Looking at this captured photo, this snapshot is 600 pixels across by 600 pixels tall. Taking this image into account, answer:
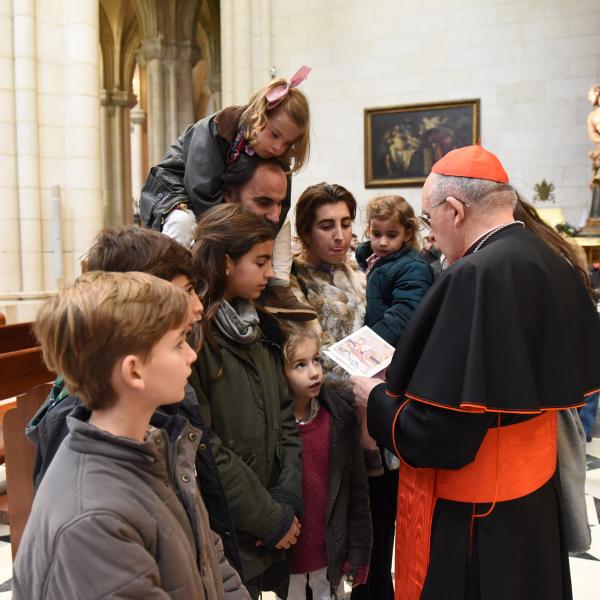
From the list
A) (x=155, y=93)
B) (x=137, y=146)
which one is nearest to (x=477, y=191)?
(x=155, y=93)

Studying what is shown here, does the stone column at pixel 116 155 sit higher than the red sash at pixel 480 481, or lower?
higher

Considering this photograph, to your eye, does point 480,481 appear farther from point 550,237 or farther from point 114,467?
point 114,467

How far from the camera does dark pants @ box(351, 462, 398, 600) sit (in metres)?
2.69

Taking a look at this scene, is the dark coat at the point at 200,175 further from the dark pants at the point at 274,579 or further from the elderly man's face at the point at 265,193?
the dark pants at the point at 274,579

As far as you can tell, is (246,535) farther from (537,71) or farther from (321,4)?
(321,4)

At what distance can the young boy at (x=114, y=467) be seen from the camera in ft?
3.68

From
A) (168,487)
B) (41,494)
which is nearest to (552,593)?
(168,487)

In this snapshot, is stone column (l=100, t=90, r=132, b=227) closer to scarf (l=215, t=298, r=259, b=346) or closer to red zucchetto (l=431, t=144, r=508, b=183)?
scarf (l=215, t=298, r=259, b=346)

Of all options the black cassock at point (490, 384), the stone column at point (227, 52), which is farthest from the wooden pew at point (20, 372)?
the stone column at point (227, 52)

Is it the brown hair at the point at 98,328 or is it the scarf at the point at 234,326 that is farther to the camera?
the scarf at the point at 234,326

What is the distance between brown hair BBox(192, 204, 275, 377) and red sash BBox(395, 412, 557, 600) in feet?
2.63

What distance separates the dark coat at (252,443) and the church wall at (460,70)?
9452 millimetres

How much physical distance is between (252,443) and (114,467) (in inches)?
33.1

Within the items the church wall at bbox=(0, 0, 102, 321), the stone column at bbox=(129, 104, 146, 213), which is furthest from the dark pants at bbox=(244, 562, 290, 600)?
the stone column at bbox=(129, 104, 146, 213)
